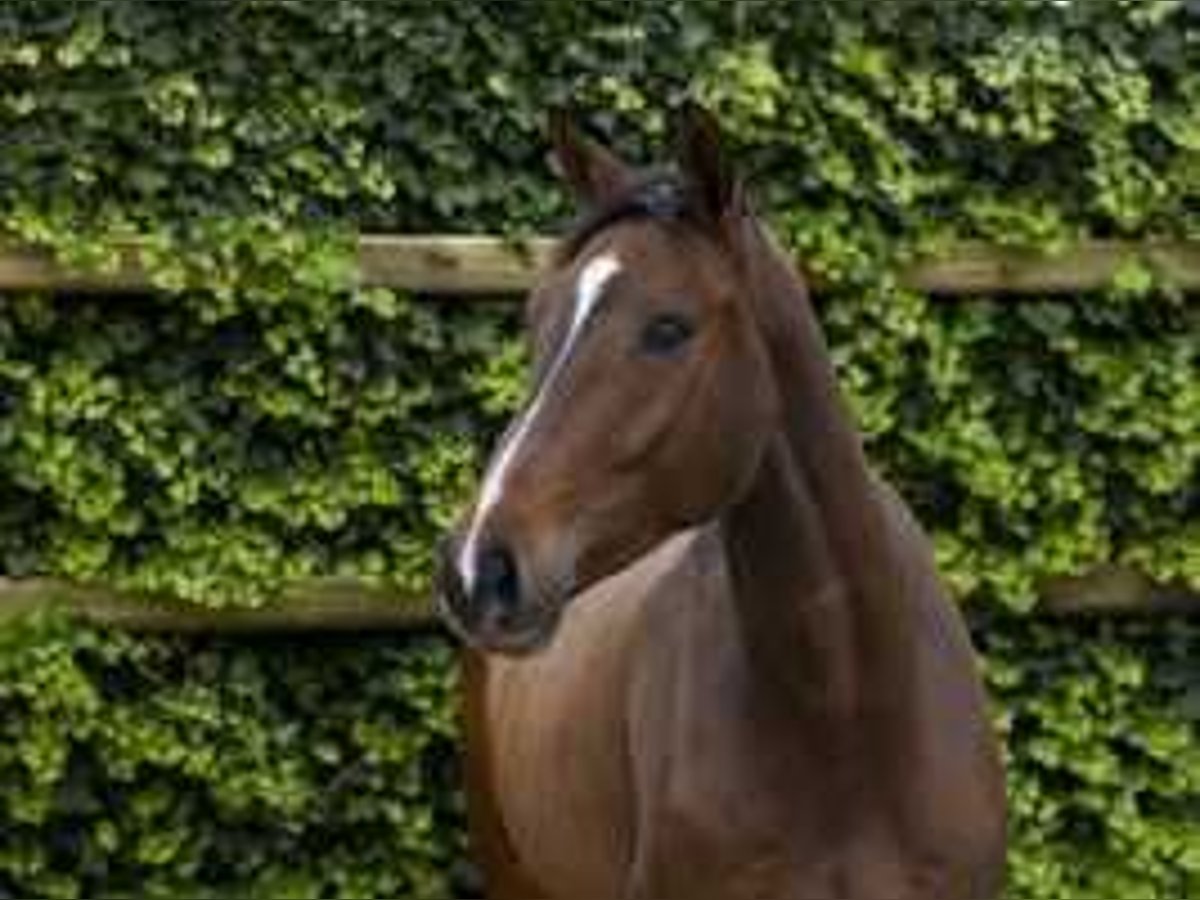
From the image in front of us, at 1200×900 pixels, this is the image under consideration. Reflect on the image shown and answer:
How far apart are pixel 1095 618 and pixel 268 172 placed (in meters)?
1.85

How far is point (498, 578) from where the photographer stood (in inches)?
123

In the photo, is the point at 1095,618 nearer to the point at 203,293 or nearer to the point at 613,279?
the point at 203,293

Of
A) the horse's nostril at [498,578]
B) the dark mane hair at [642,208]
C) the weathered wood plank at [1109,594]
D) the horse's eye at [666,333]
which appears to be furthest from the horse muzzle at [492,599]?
the weathered wood plank at [1109,594]

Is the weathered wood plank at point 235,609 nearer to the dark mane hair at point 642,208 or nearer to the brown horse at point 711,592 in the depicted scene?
the brown horse at point 711,592

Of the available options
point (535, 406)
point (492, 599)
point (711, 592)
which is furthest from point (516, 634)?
point (711, 592)

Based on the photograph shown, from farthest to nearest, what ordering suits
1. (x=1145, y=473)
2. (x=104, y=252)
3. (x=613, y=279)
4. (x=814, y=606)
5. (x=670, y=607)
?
(x=1145, y=473), (x=104, y=252), (x=670, y=607), (x=814, y=606), (x=613, y=279)

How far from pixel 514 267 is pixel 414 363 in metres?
0.26

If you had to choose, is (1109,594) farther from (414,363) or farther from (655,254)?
(655,254)

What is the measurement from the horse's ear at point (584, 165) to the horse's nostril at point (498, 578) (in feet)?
2.03

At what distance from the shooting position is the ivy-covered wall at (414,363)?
4.97 meters

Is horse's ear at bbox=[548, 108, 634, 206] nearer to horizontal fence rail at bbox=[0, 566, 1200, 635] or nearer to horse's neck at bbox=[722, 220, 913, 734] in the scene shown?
horse's neck at bbox=[722, 220, 913, 734]

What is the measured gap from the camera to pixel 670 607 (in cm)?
391

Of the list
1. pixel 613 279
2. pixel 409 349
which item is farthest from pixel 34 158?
pixel 613 279

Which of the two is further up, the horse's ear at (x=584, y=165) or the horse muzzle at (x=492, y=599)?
the horse's ear at (x=584, y=165)
